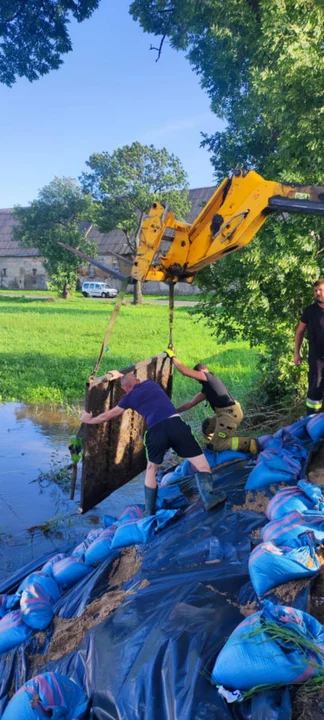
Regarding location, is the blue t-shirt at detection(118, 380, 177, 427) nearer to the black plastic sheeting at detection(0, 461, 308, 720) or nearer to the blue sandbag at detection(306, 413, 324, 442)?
the black plastic sheeting at detection(0, 461, 308, 720)

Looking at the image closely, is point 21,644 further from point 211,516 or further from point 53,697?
point 211,516

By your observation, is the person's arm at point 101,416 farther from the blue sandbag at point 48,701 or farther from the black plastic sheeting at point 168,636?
the blue sandbag at point 48,701

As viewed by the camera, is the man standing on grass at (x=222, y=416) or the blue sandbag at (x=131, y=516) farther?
the man standing on grass at (x=222, y=416)

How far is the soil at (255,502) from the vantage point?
4180mm

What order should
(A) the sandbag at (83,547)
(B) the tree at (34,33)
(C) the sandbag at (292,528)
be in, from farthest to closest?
(B) the tree at (34,33) → (A) the sandbag at (83,547) → (C) the sandbag at (292,528)

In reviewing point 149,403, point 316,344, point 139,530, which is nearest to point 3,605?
point 139,530

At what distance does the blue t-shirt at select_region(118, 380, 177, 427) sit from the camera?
4551 millimetres

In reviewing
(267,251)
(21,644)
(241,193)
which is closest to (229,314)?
(267,251)

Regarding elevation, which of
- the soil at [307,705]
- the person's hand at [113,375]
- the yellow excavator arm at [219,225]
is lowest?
the soil at [307,705]

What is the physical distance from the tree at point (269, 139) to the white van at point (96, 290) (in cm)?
2997

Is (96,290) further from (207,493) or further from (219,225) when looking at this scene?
(207,493)

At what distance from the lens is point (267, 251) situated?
6.09 metres

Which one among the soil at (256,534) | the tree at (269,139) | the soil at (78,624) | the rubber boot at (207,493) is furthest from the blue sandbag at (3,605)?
the tree at (269,139)

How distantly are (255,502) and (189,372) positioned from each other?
4.82 ft
